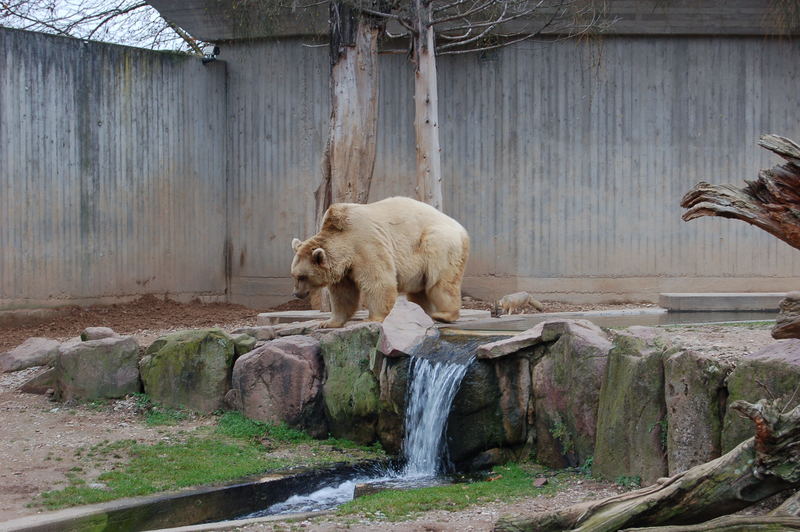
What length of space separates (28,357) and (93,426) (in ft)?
6.65

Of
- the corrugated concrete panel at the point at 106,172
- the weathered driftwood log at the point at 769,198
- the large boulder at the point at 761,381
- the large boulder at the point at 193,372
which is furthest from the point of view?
the corrugated concrete panel at the point at 106,172

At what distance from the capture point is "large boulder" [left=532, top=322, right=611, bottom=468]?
6602 millimetres

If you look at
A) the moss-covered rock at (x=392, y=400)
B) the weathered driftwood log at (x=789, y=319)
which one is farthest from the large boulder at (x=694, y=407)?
the moss-covered rock at (x=392, y=400)

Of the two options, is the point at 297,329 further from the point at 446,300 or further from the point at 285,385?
the point at 446,300

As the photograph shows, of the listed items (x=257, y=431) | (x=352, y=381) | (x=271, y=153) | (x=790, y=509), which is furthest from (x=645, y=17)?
(x=790, y=509)

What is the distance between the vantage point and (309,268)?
872cm

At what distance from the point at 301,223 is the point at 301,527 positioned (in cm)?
894

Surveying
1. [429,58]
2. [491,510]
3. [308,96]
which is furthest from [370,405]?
[308,96]

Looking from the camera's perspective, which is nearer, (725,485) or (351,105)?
(725,485)

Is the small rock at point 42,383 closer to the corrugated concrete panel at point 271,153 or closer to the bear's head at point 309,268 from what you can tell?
the bear's head at point 309,268

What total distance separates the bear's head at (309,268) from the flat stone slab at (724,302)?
4.71 metres

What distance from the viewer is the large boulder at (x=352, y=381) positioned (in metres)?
8.38

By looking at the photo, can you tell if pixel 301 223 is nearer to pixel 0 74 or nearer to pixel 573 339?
pixel 0 74

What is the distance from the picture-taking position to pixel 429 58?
11.3m
